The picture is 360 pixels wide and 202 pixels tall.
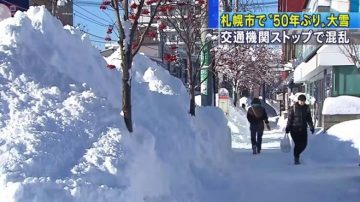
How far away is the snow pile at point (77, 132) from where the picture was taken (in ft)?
19.2

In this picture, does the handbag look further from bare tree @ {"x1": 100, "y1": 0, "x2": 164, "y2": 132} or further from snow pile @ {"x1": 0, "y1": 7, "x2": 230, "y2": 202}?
bare tree @ {"x1": 100, "y1": 0, "x2": 164, "y2": 132}

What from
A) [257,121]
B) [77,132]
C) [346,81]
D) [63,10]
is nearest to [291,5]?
[346,81]

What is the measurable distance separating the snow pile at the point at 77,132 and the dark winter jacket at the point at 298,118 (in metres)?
3.06

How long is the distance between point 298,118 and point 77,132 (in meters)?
6.88

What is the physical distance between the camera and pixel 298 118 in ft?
41.6

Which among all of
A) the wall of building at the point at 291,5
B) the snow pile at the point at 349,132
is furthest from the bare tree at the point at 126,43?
the wall of building at the point at 291,5

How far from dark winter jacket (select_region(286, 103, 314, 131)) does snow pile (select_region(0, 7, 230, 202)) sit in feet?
10.0

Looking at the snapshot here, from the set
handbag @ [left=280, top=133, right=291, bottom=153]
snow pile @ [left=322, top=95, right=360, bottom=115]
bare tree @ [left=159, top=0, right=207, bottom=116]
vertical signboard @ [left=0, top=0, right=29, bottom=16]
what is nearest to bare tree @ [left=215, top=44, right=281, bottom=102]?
snow pile @ [left=322, top=95, right=360, bottom=115]

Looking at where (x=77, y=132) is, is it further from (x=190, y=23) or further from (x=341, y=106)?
(x=341, y=106)

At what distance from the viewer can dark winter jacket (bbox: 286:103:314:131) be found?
41.5ft

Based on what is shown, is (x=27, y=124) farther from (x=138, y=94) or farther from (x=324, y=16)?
(x=324, y=16)

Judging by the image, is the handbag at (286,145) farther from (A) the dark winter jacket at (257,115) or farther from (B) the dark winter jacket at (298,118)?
(B) the dark winter jacket at (298,118)

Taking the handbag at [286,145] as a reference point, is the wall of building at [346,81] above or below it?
above

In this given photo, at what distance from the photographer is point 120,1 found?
27.3 ft
